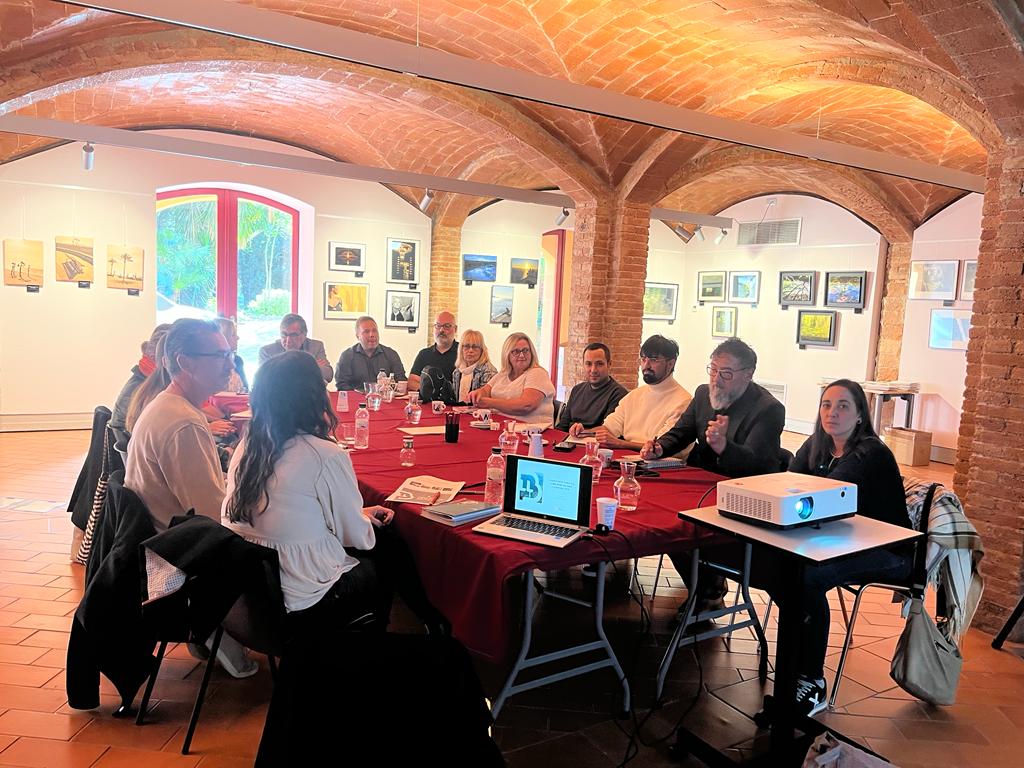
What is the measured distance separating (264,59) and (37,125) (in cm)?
188

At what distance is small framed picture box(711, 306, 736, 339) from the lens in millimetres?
12906

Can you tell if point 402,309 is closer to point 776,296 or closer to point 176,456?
point 776,296

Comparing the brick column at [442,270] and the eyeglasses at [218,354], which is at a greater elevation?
the brick column at [442,270]

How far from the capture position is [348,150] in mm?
10508

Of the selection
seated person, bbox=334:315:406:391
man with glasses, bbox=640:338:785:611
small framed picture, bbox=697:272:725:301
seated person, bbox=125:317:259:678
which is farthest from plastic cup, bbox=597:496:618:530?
small framed picture, bbox=697:272:725:301

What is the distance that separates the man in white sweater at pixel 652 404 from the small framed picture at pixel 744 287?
8.29 meters

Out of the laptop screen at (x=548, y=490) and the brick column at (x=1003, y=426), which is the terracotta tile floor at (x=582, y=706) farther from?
the laptop screen at (x=548, y=490)

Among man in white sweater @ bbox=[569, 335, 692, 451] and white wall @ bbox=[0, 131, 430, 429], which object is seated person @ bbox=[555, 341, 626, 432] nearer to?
man in white sweater @ bbox=[569, 335, 692, 451]

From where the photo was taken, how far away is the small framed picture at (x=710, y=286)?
13.2 meters

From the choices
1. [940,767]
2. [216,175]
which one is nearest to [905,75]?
[940,767]

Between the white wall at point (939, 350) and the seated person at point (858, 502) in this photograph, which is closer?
the seated person at point (858, 502)

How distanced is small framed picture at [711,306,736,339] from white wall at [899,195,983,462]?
3036 millimetres

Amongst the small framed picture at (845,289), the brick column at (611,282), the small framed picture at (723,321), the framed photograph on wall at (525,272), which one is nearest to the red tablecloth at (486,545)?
the brick column at (611,282)

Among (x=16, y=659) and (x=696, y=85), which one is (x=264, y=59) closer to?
(x=696, y=85)
